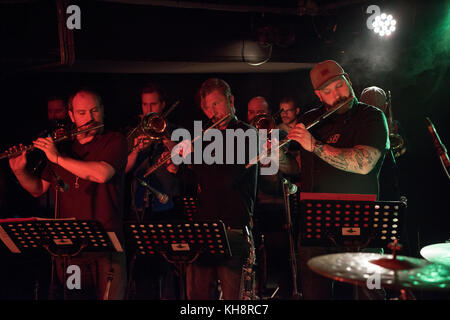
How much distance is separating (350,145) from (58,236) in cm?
249

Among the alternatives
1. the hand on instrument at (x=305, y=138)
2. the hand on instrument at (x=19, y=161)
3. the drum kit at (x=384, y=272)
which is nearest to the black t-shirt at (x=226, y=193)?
the hand on instrument at (x=305, y=138)

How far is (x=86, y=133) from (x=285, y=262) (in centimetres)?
326

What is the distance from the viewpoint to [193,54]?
7.99 m

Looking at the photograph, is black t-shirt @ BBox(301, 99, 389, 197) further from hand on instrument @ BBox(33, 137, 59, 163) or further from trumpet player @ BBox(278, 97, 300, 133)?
trumpet player @ BBox(278, 97, 300, 133)

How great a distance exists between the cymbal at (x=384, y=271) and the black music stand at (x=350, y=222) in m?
0.64

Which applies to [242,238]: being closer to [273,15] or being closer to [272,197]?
[272,197]

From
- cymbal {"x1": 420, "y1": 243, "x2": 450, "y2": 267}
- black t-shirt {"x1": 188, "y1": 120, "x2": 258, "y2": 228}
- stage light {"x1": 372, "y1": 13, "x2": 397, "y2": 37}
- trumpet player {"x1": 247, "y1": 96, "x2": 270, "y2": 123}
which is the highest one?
stage light {"x1": 372, "y1": 13, "x2": 397, "y2": 37}

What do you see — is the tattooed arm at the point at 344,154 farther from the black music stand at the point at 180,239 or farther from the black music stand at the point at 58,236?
the black music stand at the point at 58,236

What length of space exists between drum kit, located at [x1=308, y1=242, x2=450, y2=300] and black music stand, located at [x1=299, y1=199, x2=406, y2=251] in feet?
1.99

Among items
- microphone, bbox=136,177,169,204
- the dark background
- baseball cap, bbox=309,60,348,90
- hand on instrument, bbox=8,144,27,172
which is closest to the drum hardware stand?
baseball cap, bbox=309,60,348,90

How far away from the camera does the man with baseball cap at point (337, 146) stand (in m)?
4.25

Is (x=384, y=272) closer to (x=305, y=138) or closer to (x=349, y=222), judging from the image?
(x=349, y=222)

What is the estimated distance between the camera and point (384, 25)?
725cm

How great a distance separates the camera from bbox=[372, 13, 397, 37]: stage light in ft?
23.5
